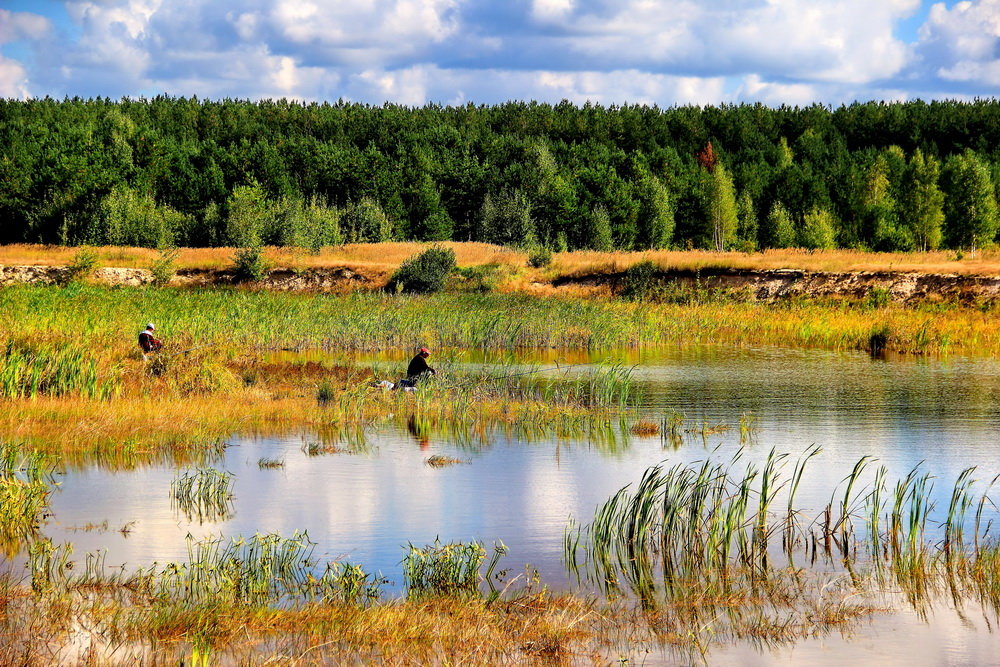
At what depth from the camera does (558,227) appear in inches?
4055

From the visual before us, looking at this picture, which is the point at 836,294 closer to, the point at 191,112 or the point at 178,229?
the point at 178,229

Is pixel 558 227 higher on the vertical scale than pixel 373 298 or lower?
higher

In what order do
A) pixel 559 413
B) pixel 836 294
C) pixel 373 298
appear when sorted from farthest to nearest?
pixel 836 294 → pixel 373 298 → pixel 559 413

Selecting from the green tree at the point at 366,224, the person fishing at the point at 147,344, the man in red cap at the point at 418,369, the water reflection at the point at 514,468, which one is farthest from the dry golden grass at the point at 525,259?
the person fishing at the point at 147,344

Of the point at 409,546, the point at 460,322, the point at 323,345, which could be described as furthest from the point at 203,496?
the point at 460,322

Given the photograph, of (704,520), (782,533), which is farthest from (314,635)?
(782,533)

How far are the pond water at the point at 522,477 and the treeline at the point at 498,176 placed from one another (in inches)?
2087

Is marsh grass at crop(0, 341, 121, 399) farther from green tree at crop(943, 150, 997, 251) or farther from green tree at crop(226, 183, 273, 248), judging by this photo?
green tree at crop(943, 150, 997, 251)

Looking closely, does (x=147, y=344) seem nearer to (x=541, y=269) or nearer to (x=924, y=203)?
(x=541, y=269)

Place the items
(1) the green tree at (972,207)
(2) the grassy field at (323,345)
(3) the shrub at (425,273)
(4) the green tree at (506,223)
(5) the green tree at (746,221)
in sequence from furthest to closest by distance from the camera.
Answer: (5) the green tree at (746,221), (4) the green tree at (506,223), (1) the green tree at (972,207), (3) the shrub at (425,273), (2) the grassy field at (323,345)

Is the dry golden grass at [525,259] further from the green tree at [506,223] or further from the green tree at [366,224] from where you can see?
the green tree at [506,223]

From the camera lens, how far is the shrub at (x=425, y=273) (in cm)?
5717

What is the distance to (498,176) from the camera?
11119 centimetres

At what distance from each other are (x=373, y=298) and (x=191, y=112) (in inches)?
3985
